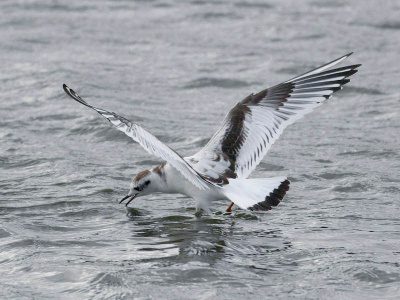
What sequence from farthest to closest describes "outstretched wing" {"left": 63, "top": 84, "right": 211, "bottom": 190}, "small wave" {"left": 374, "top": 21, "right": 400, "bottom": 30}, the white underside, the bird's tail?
A: "small wave" {"left": 374, "top": 21, "right": 400, "bottom": 30}
the white underside
the bird's tail
"outstretched wing" {"left": 63, "top": 84, "right": 211, "bottom": 190}

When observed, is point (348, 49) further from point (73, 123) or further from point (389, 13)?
point (73, 123)

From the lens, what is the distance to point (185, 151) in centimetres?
1255

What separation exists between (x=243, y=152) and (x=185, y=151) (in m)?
2.48

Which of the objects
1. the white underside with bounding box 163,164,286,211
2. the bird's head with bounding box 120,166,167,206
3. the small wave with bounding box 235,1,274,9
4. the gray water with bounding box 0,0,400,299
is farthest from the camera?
the small wave with bounding box 235,1,274,9

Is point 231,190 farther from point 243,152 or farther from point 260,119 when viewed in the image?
point 260,119

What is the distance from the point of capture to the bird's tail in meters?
8.72

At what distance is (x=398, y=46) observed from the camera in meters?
17.2

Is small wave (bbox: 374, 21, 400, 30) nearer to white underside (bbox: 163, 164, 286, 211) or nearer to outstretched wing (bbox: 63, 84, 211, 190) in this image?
white underside (bbox: 163, 164, 286, 211)

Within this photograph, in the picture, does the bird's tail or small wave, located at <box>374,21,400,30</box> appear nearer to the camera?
the bird's tail

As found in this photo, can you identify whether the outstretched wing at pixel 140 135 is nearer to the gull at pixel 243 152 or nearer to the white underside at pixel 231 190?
the gull at pixel 243 152

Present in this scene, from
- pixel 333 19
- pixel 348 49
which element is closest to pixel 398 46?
pixel 348 49

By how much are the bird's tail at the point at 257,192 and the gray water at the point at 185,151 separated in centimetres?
41

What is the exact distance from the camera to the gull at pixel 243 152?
30.1 ft

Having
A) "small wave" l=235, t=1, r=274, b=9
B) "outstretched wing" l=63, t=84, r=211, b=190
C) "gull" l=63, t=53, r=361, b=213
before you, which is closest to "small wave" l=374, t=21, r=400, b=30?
"small wave" l=235, t=1, r=274, b=9
